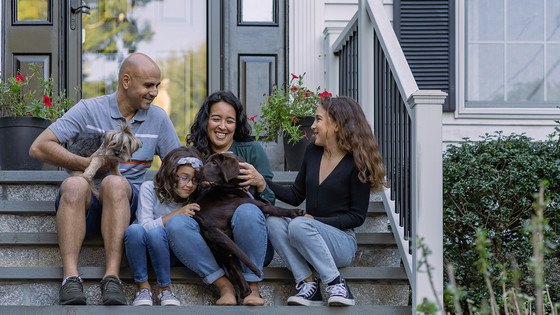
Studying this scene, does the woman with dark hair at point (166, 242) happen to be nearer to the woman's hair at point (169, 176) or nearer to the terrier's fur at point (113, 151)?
the woman's hair at point (169, 176)

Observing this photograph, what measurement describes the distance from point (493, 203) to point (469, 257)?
1.26ft

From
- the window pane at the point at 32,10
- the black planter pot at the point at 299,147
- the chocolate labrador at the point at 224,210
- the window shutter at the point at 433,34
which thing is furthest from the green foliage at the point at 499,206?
the window pane at the point at 32,10

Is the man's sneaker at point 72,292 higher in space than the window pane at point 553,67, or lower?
lower

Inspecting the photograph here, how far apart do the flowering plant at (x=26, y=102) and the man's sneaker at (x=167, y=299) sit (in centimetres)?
207

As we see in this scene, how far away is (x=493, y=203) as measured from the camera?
180 inches

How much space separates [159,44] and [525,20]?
291 cm

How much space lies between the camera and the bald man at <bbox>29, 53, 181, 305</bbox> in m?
3.28

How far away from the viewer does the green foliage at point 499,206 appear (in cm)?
452

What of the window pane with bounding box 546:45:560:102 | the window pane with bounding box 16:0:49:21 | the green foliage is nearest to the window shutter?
the window pane with bounding box 546:45:560:102

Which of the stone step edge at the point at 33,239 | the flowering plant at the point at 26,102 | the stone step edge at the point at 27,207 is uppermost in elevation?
the flowering plant at the point at 26,102

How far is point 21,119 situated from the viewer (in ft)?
15.6

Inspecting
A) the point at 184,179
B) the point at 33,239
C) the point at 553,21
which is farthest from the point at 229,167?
the point at 553,21

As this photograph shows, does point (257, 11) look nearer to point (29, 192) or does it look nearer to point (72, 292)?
point (29, 192)

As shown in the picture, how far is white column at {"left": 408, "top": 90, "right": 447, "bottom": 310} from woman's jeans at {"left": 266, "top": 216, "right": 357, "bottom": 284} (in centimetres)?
33
